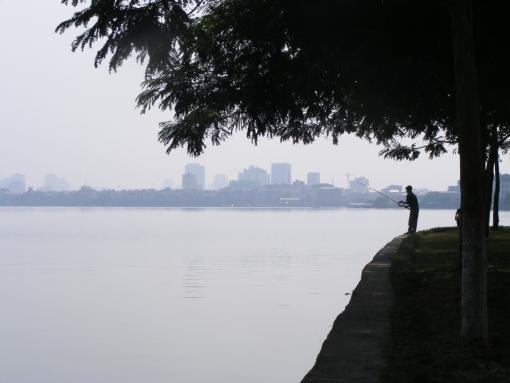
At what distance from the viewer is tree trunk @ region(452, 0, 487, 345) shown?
7.34 meters

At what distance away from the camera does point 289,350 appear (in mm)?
10109

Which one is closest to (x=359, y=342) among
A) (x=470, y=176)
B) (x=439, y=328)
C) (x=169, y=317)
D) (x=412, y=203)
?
(x=439, y=328)

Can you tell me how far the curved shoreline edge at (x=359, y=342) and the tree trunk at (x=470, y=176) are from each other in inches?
36.4

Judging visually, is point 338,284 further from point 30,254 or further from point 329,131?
point 30,254

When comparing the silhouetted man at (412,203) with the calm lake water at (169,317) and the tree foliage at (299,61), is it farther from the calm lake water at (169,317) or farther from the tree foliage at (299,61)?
the tree foliage at (299,61)

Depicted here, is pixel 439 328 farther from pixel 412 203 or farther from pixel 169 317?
pixel 412 203

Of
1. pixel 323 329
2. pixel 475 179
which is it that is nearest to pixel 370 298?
pixel 323 329

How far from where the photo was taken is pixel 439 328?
8.40m

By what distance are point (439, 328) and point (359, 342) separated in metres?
1.18

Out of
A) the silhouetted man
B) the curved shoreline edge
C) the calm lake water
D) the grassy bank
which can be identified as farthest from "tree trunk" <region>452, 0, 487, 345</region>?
the silhouetted man

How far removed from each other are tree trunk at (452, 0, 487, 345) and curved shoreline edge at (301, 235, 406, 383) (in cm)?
92

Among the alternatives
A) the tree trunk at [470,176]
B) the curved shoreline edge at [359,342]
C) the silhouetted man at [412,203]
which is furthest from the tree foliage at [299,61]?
the silhouetted man at [412,203]

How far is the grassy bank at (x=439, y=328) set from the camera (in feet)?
20.8

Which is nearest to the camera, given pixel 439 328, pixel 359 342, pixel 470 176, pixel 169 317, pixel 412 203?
pixel 470 176
